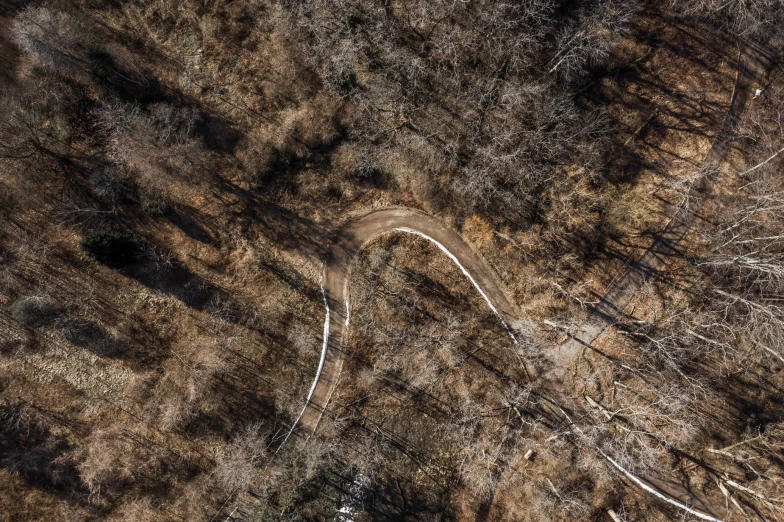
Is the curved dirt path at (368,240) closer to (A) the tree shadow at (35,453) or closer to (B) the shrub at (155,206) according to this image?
(B) the shrub at (155,206)

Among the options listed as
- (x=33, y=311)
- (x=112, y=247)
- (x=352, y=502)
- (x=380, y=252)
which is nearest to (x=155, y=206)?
(x=112, y=247)

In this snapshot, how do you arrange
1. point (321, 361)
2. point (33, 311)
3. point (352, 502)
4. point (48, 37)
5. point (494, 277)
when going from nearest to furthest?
point (33, 311) < point (48, 37) < point (352, 502) < point (321, 361) < point (494, 277)

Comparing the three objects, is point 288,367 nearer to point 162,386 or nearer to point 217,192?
point 162,386

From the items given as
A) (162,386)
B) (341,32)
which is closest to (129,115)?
(341,32)

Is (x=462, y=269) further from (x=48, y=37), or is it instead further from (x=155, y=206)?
(x=48, y=37)

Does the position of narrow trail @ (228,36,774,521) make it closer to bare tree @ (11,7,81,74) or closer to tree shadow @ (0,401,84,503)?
A: tree shadow @ (0,401,84,503)

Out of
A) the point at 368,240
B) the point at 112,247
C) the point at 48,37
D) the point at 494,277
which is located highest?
the point at 48,37

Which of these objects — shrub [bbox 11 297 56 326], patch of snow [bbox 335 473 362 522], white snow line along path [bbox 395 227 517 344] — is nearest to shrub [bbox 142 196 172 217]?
shrub [bbox 11 297 56 326]
